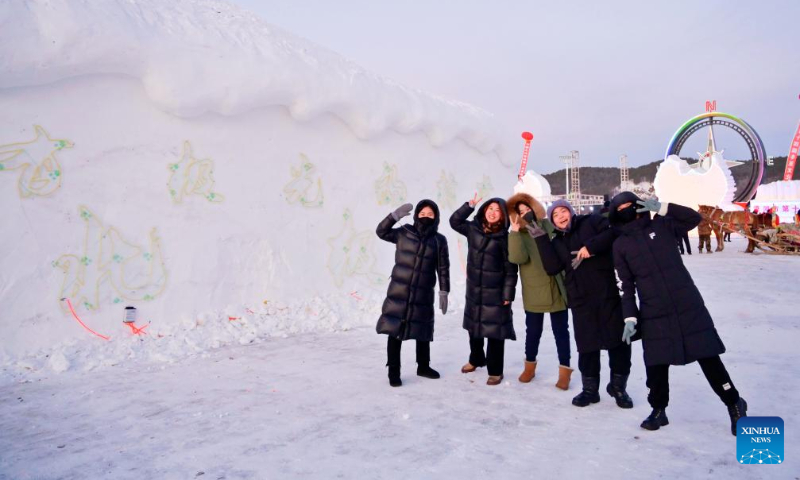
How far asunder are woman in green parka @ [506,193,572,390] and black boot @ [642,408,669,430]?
841 millimetres

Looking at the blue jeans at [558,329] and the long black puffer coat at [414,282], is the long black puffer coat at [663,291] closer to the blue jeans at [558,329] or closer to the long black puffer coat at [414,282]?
the blue jeans at [558,329]

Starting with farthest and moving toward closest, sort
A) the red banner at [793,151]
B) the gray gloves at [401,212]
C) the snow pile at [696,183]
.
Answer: the red banner at [793,151] < the snow pile at [696,183] < the gray gloves at [401,212]

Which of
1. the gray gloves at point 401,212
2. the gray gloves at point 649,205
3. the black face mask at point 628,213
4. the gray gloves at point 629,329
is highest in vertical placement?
the gray gloves at point 401,212

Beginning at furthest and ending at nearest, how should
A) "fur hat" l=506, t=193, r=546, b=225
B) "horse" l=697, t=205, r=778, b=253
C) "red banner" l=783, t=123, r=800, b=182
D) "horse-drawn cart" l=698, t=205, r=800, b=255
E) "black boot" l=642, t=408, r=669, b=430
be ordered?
"red banner" l=783, t=123, r=800, b=182, "horse" l=697, t=205, r=778, b=253, "horse-drawn cart" l=698, t=205, r=800, b=255, "fur hat" l=506, t=193, r=546, b=225, "black boot" l=642, t=408, r=669, b=430

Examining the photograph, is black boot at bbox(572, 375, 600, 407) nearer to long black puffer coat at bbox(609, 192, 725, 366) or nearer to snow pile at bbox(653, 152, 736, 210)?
long black puffer coat at bbox(609, 192, 725, 366)

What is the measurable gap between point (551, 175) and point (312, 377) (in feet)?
273

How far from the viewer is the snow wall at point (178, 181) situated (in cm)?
468

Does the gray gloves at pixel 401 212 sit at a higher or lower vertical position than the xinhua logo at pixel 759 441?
higher

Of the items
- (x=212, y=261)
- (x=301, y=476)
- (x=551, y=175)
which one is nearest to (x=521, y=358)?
(x=301, y=476)

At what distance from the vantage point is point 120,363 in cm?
468

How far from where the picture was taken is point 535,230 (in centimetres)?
379

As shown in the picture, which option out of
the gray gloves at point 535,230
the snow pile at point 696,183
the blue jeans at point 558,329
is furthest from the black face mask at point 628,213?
the snow pile at point 696,183

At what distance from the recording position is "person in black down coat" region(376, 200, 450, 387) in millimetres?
4223

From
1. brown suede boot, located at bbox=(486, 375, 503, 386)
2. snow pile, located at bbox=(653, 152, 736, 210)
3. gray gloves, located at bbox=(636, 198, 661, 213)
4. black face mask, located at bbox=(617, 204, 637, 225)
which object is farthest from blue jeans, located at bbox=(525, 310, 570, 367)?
snow pile, located at bbox=(653, 152, 736, 210)
